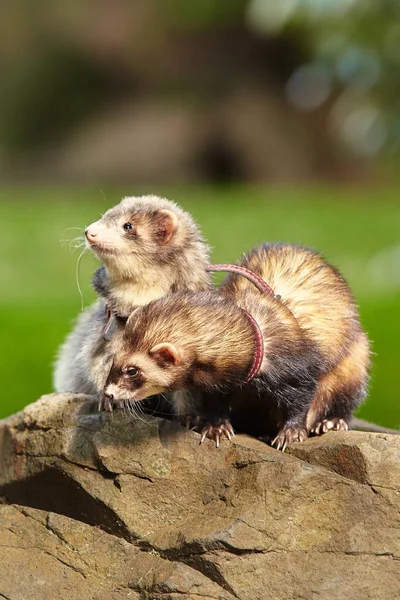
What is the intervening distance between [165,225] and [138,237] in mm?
163

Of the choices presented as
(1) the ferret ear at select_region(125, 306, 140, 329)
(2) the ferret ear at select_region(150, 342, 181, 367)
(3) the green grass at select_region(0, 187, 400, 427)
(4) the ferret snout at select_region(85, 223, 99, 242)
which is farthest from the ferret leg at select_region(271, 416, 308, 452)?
(3) the green grass at select_region(0, 187, 400, 427)

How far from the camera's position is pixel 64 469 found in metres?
5.47

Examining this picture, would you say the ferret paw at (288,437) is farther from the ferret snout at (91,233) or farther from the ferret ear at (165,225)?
the ferret snout at (91,233)

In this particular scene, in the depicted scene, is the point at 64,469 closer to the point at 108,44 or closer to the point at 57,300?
the point at 57,300

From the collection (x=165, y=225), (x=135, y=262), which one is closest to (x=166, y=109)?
(x=165, y=225)

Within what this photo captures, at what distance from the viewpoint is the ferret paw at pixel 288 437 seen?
534 cm

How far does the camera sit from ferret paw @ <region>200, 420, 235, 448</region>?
5326mm

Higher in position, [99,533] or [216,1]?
[216,1]

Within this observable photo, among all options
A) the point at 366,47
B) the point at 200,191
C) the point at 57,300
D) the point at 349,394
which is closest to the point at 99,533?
the point at 349,394

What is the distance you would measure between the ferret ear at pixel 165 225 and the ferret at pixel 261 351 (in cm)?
42

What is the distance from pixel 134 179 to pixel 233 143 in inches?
114

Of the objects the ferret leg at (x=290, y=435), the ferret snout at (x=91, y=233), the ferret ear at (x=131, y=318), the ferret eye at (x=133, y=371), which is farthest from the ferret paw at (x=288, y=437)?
the ferret snout at (x=91, y=233)

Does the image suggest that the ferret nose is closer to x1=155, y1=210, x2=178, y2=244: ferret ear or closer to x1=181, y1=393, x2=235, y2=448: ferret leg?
x1=155, y1=210, x2=178, y2=244: ferret ear

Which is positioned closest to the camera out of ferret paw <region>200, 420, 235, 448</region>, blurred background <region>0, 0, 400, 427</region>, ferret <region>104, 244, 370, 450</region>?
ferret <region>104, 244, 370, 450</region>
